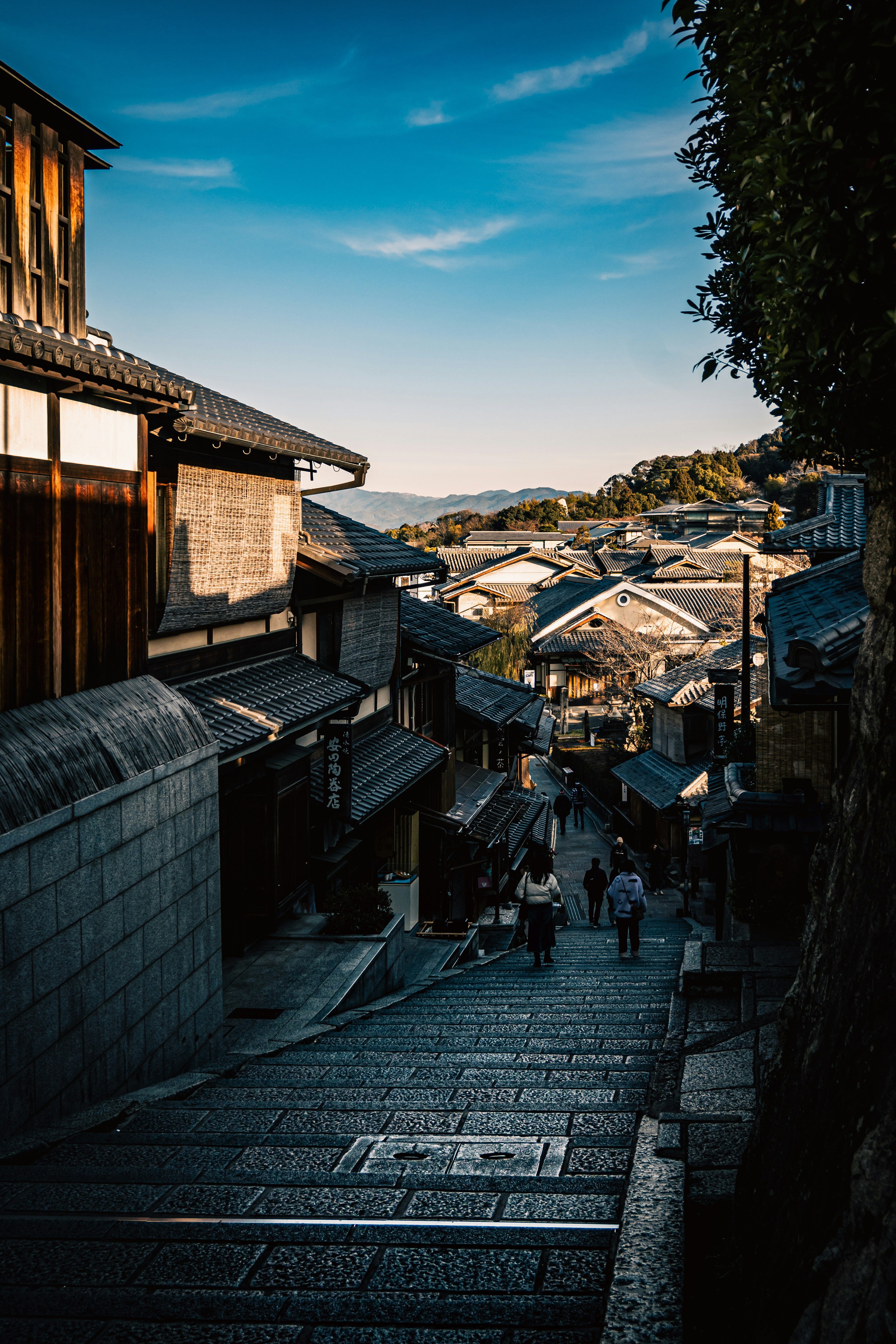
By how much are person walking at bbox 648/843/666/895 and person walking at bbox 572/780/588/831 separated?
9.98 meters

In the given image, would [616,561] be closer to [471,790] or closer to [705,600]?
[705,600]

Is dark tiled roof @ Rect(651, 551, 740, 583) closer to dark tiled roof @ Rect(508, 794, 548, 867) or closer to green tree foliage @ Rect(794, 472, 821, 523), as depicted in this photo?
green tree foliage @ Rect(794, 472, 821, 523)

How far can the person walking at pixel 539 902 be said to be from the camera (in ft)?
54.7

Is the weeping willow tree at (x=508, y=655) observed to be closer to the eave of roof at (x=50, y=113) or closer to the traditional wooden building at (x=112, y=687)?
the traditional wooden building at (x=112, y=687)

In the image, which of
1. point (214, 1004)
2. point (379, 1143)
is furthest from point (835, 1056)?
point (214, 1004)

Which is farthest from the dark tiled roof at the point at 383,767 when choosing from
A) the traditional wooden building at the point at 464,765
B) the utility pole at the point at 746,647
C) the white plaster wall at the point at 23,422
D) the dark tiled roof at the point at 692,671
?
the dark tiled roof at the point at 692,671

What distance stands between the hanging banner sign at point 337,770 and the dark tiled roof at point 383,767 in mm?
170

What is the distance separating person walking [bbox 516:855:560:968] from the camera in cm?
1667

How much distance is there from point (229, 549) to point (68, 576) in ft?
17.4

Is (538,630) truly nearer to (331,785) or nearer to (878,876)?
(331,785)

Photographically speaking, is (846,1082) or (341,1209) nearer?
(846,1082)

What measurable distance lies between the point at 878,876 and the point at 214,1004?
8545 millimetres

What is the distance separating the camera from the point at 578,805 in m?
46.7

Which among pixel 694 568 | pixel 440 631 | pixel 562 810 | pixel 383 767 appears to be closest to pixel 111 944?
pixel 383 767
